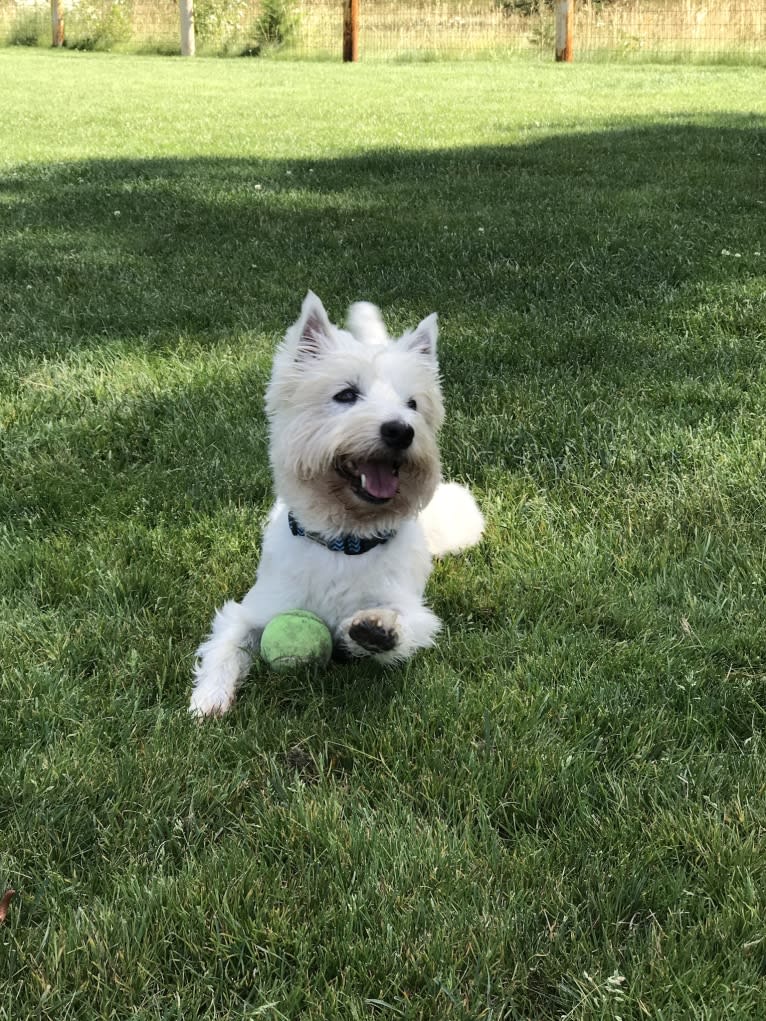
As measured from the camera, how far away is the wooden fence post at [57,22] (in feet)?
107

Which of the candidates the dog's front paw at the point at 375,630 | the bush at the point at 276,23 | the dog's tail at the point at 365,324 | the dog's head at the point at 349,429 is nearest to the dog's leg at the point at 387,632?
the dog's front paw at the point at 375,630

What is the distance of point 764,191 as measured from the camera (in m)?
8.73

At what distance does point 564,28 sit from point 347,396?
2605 centimetres

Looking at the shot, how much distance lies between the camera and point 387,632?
2.71 metres

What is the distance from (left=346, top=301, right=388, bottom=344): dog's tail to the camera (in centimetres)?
345

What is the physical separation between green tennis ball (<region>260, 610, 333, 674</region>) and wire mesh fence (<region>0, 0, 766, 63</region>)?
25.4 meters

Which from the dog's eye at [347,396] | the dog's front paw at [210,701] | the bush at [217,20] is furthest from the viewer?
the bush at [217,20]

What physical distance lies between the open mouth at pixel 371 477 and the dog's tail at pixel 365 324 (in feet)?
2.27

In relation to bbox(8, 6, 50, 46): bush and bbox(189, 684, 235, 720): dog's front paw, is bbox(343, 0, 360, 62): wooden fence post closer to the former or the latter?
bbox(8, 6, 50, 46): bush

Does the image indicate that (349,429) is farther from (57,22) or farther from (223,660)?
(57,22)

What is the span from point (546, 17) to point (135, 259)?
25.4 meters

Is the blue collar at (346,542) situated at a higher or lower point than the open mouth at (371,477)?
lower

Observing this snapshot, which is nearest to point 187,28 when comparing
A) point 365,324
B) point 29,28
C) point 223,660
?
point 29,28

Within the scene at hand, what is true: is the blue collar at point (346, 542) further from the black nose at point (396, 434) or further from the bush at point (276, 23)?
the bush at point (276, 23)
